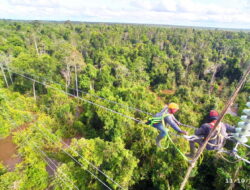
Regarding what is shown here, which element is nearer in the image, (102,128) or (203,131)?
(203,131)

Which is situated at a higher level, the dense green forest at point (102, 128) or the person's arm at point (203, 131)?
the person's arm at point (203, 131)

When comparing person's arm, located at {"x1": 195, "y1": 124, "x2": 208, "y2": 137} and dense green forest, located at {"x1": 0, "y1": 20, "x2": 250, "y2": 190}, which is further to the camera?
dense green forest, located at {"x1": 0, "y1": 20, "x2": 250, "y2": 190}

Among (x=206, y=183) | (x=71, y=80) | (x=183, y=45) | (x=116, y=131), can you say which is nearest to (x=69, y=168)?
(x=116, y=131)

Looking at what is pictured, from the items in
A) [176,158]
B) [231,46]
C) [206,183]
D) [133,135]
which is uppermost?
[231,46]

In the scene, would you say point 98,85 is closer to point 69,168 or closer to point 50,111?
point 50,111

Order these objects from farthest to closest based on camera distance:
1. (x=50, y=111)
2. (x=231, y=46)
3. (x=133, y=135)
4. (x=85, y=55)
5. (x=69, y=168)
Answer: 1. (x=231, y=46)
2. (x=85, y=55)
3. (x=50, y=111)
4. (x=133, y=135)
5. (x=69, y=168)

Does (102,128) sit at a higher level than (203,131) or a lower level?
lower

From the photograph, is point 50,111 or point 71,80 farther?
point 71,80

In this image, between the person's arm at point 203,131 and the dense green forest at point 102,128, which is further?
the dense green forest at point 102,128

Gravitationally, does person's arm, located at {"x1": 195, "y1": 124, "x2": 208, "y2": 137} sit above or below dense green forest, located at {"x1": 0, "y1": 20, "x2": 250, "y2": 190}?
above

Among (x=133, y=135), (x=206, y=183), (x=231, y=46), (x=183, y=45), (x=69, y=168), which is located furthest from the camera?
(x=183, y=45)

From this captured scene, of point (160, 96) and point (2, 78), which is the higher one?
point (2, 78)
